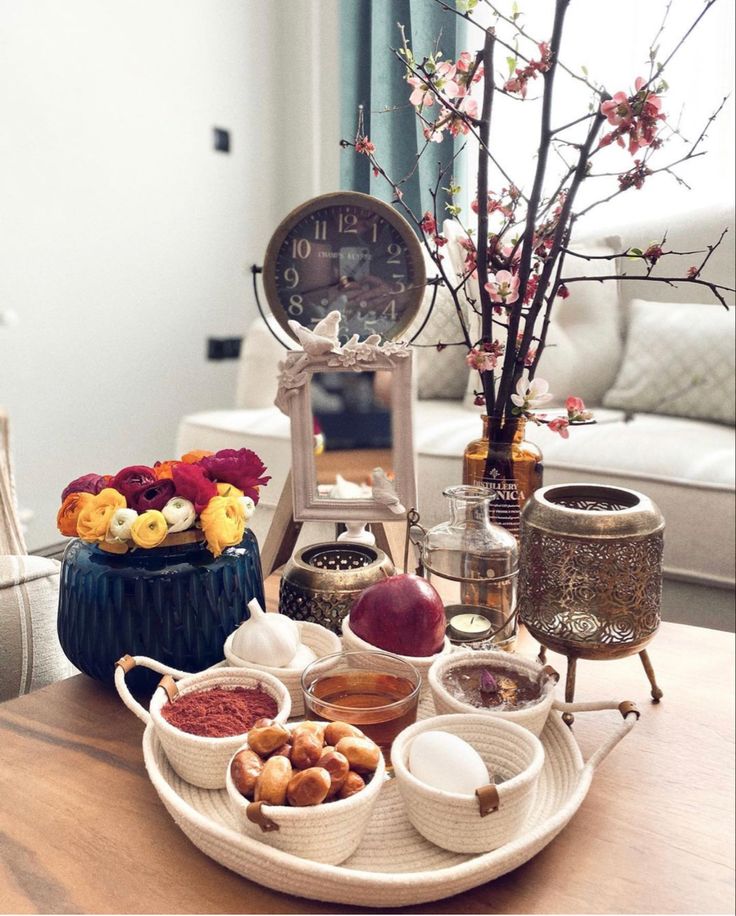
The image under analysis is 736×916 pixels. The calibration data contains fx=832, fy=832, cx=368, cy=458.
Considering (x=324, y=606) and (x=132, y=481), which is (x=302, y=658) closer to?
(x=324, y=606)

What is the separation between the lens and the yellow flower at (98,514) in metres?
0.77

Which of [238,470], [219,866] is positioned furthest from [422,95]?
[219,866]

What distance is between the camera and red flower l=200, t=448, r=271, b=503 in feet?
2.81

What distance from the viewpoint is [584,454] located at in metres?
1.84

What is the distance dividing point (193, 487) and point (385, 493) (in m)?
0.27

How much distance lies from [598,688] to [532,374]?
0.36 m

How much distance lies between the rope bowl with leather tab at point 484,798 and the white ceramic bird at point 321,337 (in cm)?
46

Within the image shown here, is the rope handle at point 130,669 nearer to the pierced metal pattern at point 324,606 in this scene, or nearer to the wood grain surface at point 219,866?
the wood grain surface at point 219,866

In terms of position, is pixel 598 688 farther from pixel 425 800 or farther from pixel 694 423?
pixel 694 423

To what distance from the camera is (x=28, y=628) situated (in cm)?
91

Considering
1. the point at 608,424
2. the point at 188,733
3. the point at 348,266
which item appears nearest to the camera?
the point at 188,733

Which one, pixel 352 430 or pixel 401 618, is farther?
pixel 352 430

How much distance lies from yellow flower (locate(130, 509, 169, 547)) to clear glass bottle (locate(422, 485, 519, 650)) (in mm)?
288

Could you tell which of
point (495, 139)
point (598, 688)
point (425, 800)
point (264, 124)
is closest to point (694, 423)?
point (495, 139)
